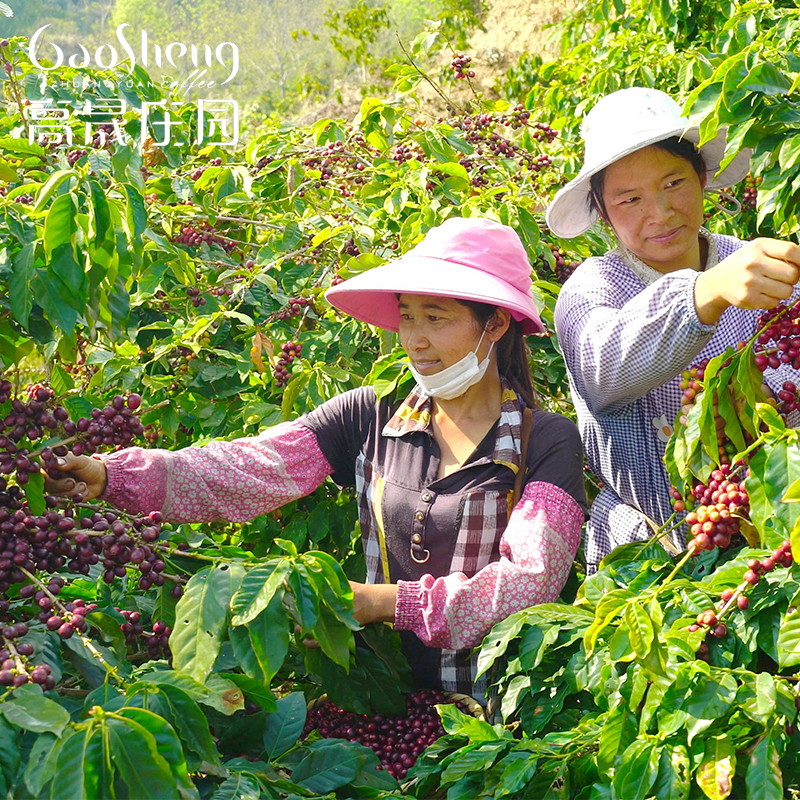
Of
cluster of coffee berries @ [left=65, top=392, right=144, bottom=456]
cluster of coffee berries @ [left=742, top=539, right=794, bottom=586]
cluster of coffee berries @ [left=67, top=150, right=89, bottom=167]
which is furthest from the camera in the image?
cluster of coffee berries @ [left=67, top=150, right=89, bottom=167]

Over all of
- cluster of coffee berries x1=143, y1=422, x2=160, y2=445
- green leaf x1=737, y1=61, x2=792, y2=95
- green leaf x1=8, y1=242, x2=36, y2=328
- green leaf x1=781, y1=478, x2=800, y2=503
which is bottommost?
green leaf x1=781, y1=478, x2=800, y2=503

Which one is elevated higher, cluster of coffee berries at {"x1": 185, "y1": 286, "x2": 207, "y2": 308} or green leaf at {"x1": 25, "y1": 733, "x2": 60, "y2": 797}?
cluster of coffee berries at {"x1": 185, "y1": 286, "x2": 207, "y2": 308}

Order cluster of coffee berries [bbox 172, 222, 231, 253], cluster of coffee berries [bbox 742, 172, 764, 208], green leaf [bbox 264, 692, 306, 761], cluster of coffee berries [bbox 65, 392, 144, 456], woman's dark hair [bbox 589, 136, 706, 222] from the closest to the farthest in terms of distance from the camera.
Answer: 1. green leaf [bbox 264, 692, 306, 761]
2. cluster of coffee berries [bbox 65, 392, 144, 456]
3. woman's dark hair [bbox 589, 136, 706, 222]
4. cluster of coffee berries [bbox 172, 222, 231, 253]
5. cluster of coffee berries [bbox 742, 172, 764, 208]

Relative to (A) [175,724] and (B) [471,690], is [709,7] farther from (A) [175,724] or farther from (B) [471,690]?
(A) [175,724]

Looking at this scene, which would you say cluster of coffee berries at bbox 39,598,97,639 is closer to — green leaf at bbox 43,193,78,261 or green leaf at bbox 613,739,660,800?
green leaf at bbox 43,193,78,261

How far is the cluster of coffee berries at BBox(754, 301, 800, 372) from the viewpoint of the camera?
1.38 m

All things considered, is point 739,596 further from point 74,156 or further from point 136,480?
point 74,156

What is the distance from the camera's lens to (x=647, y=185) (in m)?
1.96

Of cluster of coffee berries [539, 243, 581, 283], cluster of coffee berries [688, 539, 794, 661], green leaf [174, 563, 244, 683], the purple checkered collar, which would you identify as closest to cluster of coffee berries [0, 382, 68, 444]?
green leaf [174, 563, 244, 683]

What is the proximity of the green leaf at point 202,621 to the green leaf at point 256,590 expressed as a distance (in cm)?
2

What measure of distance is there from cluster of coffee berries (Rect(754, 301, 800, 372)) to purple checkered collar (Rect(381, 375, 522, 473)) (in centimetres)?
67

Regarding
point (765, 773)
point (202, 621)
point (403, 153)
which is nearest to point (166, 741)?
point (202, 621)

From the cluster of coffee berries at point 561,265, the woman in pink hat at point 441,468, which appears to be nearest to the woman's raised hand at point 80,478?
the woman in pink hat at point 441,468

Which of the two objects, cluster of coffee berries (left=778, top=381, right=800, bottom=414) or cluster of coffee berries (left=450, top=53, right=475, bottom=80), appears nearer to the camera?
cluster of coffee berries (left=778, top=381, right=800, bottom=414)
